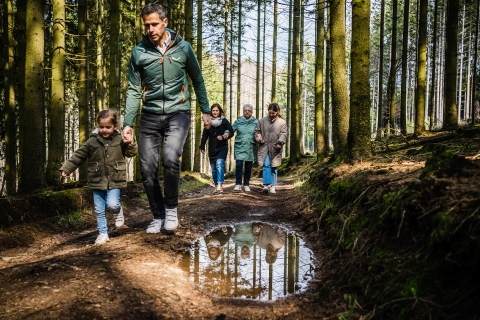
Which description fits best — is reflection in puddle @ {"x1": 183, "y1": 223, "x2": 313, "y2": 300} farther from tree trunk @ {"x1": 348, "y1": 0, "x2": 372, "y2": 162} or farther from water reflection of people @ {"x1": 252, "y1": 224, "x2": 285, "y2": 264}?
tree trunk @ {"x1": 348, "y1": 0, "x2": 372, "y2": 162}

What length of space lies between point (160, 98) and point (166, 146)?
0.58 m

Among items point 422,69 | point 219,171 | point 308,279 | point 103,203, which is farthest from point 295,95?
point 308,279

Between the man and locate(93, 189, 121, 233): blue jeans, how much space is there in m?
0.47

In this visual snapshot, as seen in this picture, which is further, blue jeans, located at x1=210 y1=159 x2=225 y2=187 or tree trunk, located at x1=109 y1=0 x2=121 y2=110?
tree trunk, located at x1=109 y1=0 x2=121 y2=110

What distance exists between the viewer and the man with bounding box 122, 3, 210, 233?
13.5 ft

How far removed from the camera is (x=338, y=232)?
368 centimetres

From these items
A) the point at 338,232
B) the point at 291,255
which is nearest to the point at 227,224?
the point at 291,255

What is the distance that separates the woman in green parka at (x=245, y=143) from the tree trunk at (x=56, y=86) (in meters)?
4.25

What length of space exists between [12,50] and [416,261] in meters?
13.6

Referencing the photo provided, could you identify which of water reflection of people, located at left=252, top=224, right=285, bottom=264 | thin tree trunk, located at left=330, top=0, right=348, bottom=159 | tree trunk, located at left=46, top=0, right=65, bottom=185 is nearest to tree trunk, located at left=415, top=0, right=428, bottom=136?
thin tree trunk, located at left=330, top=0, right=348, bottom=159

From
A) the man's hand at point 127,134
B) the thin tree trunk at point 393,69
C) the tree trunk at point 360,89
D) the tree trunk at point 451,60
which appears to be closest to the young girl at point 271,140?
the tree trunk at point 360,89

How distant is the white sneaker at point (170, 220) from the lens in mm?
4293

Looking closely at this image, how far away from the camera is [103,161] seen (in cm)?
432

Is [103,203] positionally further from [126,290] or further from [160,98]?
[126,290]
